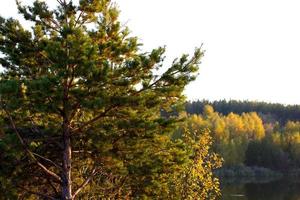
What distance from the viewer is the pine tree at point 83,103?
14719 mm

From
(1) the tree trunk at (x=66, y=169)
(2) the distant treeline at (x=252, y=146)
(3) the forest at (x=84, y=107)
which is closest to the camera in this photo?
(3) the forest at (x=84, y=107)

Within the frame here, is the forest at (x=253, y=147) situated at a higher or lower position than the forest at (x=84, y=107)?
lower

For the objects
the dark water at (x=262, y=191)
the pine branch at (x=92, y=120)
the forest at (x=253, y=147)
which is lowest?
the dark water at (x=262, y=191)

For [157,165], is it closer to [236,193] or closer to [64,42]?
[64,42]

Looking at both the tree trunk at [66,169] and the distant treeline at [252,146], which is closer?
the tree trunk at [66,169]

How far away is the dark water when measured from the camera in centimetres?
6550

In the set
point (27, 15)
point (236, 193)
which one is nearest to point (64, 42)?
point (27, 15)

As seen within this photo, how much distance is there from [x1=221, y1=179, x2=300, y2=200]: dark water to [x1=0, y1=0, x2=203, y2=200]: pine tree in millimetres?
47389

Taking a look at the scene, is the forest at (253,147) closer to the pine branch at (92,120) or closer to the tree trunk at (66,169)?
the tree trunk at (66,169)

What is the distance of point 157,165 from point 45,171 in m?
3.64

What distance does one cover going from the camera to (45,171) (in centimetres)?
1612

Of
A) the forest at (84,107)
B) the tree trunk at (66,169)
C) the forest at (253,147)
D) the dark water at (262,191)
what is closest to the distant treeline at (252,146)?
the forest at (253,147)

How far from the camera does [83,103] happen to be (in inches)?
580

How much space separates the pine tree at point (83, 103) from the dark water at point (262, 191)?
47389 mm
